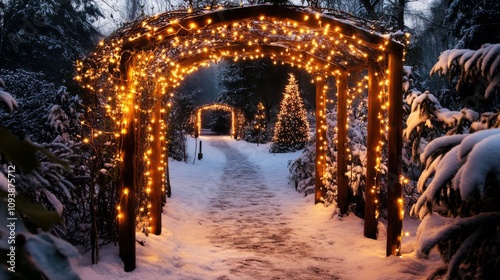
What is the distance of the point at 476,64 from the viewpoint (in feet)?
10.3

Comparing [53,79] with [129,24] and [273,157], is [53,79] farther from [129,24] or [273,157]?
[129,24]

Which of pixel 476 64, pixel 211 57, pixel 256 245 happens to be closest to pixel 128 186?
pixel 256 245

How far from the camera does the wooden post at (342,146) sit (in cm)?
725

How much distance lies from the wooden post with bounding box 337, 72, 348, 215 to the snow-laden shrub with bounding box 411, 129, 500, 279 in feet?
14.9

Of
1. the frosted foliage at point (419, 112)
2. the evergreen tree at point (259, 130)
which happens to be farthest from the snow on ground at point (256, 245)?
the evergreen tree at point (259, 130)

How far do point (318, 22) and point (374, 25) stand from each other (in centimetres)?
86

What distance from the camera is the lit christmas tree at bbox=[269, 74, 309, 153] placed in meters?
18.9

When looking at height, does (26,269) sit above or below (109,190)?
above

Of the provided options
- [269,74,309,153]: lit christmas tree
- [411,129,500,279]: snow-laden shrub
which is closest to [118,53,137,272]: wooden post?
[411,129,500,279]: snow-laden shrub

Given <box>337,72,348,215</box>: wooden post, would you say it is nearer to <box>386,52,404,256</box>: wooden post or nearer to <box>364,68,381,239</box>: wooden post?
<box>364,68,381,239</box>: wooden post

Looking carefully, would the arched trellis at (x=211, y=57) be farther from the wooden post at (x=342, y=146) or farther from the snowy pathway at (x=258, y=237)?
the snowy pathway at (x=258, y=237)

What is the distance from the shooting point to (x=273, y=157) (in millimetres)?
17031

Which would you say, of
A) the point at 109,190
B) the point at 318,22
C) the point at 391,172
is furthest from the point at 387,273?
the point at 109,190

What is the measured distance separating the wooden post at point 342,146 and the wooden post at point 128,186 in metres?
4.15
